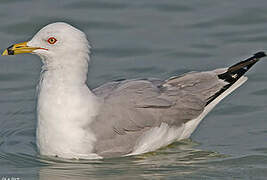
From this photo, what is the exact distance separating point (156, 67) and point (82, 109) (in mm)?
3214

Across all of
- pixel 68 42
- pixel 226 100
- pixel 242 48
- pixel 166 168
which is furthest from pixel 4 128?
pixel 242 48

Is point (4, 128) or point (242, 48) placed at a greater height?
point (242, 48)

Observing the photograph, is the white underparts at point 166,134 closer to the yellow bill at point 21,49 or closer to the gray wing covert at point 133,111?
the gray wing covert at point 133,111

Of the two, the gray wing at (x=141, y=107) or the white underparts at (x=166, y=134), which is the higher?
the gray wing at (x=141, y=107)

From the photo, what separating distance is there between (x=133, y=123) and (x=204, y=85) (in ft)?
4.62

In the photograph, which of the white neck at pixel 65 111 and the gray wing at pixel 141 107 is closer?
the white neck at pixel 65 111

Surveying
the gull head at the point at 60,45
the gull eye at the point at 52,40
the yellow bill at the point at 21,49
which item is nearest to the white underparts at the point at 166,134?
the gull head at the point at 60,45

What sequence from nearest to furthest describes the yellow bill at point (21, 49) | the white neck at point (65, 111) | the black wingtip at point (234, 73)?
the white neck at point (65, 111) → the yellow bill at point (21, 49) → the black wingtip at point (234, 73)

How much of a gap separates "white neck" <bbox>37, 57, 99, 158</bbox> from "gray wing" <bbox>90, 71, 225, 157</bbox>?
0.53 feet

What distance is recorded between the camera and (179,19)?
13.5 meters

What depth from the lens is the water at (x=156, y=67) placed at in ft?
29.0

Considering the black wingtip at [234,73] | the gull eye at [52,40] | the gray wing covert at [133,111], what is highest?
the gull eye at [52,40]

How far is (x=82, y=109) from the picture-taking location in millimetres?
8852

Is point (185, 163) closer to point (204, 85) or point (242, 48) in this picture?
point (204, 85)
